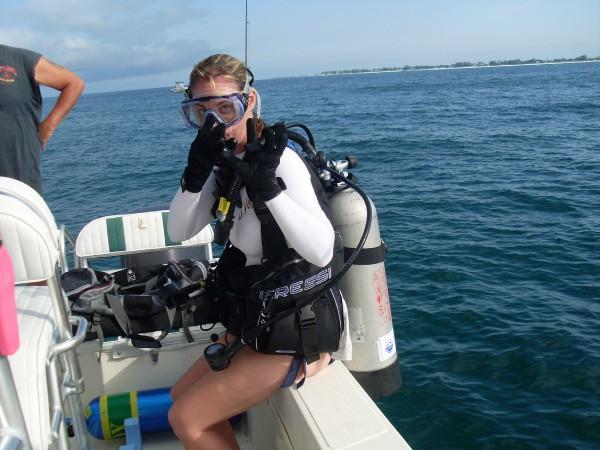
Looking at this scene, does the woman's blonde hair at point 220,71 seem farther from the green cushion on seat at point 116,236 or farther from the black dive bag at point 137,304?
the green cushion on seat at point 116,236

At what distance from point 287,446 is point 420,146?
57.4 ft

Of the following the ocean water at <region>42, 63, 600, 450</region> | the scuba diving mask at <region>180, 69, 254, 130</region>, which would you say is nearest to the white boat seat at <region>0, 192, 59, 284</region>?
the scuba diving mask at <region>180, 69, 254, 130</region>

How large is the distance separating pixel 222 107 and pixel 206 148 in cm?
24

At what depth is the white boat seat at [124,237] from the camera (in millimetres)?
3918

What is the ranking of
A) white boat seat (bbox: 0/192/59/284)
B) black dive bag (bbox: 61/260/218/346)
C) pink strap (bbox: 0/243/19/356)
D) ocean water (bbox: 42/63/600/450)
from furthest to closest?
ocean water (bbox: 42/63/600/450) < black dive bag (bbox: 61/260/218/346) < white boat seat (bbox: 0/192/59/284) < pink strap (bbox: 0/243/19/356)

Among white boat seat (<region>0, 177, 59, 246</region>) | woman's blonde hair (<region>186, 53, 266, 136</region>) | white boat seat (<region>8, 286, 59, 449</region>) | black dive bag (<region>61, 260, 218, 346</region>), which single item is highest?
woman's blonde hair (<region>186, 53, 266, 136</region>)

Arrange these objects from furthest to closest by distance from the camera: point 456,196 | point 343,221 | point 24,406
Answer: point 456,196, point 343,221, point 24,406

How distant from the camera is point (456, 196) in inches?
482

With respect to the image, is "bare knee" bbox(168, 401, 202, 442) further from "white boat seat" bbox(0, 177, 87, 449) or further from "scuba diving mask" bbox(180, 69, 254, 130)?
"scuba diving mask" bbox(180, 69, 254, 130)

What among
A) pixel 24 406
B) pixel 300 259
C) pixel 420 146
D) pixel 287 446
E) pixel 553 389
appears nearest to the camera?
pixel 24 406

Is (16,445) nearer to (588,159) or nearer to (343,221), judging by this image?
(343,221)

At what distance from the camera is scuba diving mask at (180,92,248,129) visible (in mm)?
2287

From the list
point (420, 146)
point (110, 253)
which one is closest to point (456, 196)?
point (420, 146)

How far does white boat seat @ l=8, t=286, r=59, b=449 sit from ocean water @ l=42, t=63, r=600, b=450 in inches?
147
